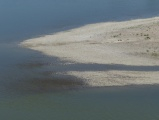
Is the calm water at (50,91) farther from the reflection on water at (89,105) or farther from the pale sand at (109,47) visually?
the pale sand at (109,47)

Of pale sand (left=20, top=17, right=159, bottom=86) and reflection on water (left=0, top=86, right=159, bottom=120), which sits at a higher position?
pale sand (left=20, top=17, right=159, bottom=86)

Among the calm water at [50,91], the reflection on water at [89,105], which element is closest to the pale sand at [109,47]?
the calm water at [50,91]

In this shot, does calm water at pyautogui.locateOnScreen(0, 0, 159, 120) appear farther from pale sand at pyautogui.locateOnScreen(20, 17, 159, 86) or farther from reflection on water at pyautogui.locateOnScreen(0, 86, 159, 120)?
pale sand at pyautogui.locateOnScreen(20, 17, 159, 86)

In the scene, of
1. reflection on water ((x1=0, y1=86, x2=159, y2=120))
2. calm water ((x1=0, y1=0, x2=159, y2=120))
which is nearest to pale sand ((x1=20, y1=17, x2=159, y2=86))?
calm water ((x1=0, y1=0, x2=159, y2=120))

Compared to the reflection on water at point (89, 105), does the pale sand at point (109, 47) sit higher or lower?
higher

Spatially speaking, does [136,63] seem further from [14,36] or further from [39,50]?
[14,36]

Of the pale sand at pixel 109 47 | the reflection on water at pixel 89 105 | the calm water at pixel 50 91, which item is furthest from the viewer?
the pale sand at pixel 109 47

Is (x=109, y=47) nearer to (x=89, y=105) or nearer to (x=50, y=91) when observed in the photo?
(x=50, y=91)

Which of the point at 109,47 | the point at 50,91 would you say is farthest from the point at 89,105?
the point at 109,47
